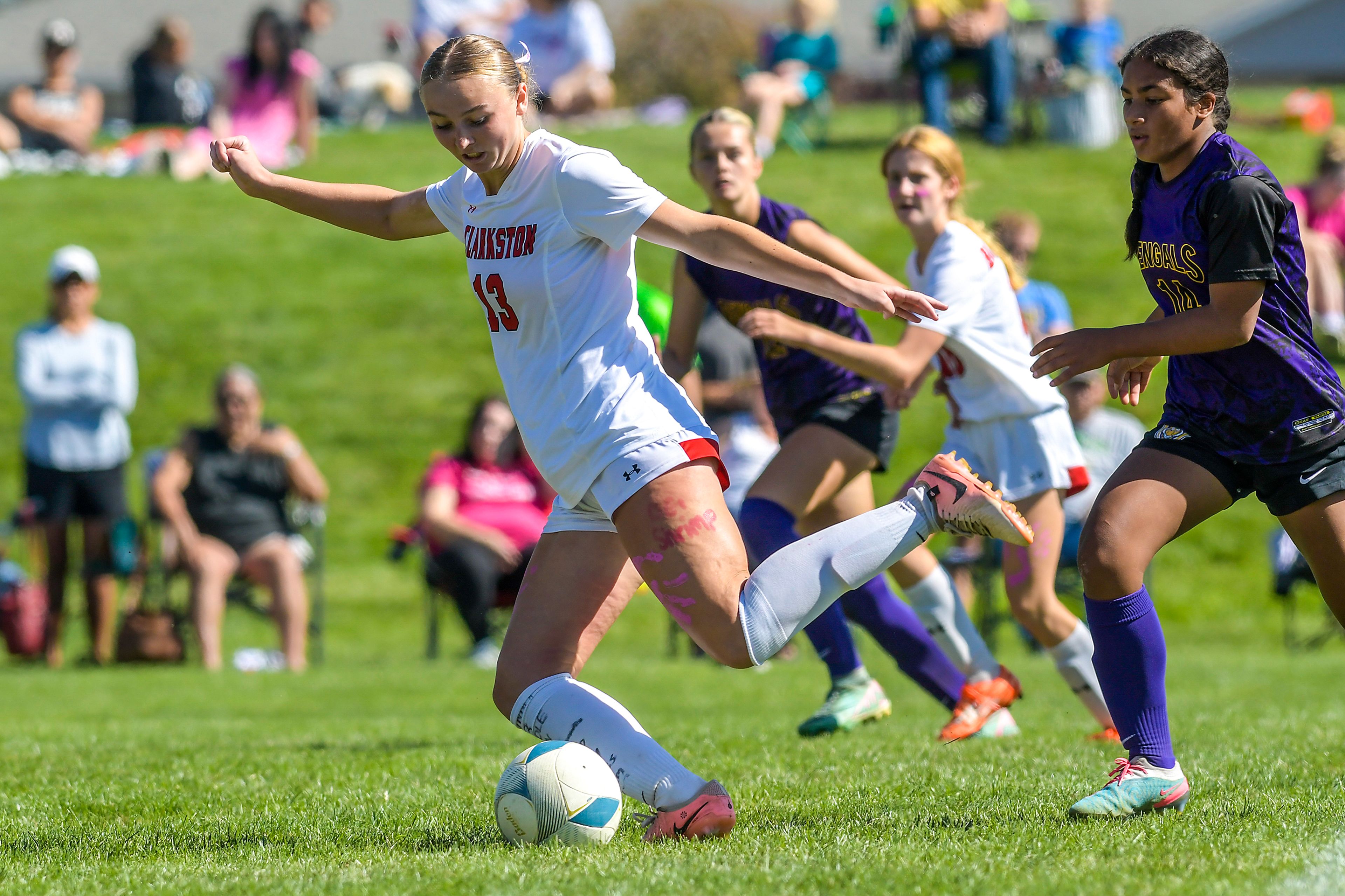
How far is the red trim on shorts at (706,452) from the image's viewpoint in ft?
12.5

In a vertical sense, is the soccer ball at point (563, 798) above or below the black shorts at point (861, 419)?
below

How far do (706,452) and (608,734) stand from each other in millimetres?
756

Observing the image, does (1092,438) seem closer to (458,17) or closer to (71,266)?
(71,266)

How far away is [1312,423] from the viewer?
152 inches

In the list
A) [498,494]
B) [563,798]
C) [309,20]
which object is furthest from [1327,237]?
[309,20]

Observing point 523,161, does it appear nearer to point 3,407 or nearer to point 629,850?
point 629,850

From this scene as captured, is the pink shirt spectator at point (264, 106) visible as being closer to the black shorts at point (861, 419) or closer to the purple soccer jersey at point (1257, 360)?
the black shorts at point (861, 419)

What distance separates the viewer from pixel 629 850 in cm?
366

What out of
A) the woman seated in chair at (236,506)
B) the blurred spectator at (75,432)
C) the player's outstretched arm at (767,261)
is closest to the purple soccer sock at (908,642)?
the player's outstretched arm at (767,261)

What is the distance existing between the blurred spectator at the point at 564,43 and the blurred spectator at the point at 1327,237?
860 centimetres

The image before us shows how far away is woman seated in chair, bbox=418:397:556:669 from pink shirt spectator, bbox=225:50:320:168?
8263mm

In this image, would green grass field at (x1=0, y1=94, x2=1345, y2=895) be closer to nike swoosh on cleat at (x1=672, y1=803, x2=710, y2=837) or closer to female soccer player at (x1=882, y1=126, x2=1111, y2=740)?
nike swoosh on cleat at (x1=672, y1=803, x2=710, y2=837)

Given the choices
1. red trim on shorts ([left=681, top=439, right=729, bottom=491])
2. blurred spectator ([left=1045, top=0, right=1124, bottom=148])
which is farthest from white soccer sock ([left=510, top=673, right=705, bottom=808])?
blurred spectator ([left=1045, top=0, right=1124, bottom=148])

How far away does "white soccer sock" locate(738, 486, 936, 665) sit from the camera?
3773mm
